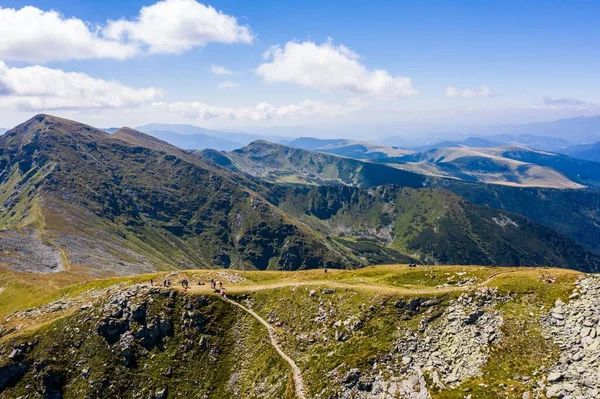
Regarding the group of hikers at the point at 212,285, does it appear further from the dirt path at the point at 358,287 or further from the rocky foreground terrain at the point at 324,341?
the rocky foreground terrain at the point at 324,341

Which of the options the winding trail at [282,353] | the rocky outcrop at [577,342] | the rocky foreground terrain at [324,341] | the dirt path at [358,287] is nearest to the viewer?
the rocky outcrop at [577,342]

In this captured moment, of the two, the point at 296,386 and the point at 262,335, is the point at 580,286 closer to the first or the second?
the point at 296,386

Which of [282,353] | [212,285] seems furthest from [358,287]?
[212,285]

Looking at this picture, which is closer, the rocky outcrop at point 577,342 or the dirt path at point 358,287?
the rocky outcrop at point 577,342

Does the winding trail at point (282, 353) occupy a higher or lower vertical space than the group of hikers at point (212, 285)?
lower

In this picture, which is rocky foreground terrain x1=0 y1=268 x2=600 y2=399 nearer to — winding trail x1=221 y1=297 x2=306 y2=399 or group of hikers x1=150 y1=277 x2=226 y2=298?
winding trail x1=221 y1=297 x2=306 y2=399

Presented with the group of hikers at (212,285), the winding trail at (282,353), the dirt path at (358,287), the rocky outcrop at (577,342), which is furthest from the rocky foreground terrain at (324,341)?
the group of hikers at (212,285)
